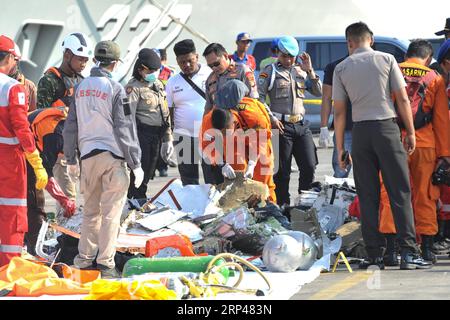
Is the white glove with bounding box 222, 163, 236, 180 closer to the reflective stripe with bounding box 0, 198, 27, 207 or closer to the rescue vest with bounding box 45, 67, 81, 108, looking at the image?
the rescue vest with bounding box 45, 67, 81, 108

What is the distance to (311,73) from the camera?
45.5ft

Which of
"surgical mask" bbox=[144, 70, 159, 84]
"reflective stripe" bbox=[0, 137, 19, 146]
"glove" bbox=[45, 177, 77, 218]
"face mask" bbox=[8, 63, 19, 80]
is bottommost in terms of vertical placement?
"glove" bbox=[45, 177, 77, 218]

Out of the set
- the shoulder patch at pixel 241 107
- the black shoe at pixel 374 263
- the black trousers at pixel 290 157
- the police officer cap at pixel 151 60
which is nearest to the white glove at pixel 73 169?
the shoulder patch at pixel 241 107

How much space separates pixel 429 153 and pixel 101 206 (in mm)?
2760

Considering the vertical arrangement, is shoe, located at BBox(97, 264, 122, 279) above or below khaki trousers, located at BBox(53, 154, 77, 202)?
below

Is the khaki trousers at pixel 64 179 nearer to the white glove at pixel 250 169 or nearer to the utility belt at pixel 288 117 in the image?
the white glove at pixel 250 169

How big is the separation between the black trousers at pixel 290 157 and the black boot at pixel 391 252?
2.62 m

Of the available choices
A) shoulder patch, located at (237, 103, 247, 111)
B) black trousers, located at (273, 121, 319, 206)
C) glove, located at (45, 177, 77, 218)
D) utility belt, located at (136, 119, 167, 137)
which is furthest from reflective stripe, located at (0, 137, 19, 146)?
black trousers, located at (273, 121, 319, 206)

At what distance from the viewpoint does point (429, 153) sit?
10844mm

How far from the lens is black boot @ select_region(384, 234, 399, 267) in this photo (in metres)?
10.6

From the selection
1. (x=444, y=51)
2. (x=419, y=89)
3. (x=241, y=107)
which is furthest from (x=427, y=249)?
(x=241, y=107)

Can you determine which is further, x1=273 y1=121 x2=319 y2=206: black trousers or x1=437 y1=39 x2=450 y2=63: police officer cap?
x1=273 y1=121 x2=319 y2=206: black trousers

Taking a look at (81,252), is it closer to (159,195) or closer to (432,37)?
(159,195)
